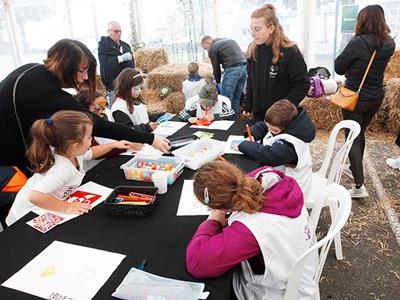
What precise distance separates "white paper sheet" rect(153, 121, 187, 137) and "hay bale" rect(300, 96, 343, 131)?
2.47m

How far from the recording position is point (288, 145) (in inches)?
70.1

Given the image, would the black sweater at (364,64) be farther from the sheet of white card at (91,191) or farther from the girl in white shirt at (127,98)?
the sheet of white card at (91,191)

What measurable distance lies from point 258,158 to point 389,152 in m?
2.61

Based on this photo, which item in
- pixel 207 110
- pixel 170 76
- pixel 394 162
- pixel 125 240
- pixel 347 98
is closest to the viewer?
pixel 125 240

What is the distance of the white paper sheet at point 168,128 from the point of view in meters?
2.51

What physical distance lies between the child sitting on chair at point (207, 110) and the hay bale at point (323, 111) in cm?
205

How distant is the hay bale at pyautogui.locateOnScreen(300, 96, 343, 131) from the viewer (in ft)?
14.8

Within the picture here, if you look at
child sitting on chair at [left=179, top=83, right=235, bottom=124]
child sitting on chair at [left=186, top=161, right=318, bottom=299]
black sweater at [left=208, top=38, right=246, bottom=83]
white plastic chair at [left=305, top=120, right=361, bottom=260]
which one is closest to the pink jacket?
child sitting on chair at [left=186, top=161, right=318, bottom=299]

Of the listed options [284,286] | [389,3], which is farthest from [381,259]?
[389,3]

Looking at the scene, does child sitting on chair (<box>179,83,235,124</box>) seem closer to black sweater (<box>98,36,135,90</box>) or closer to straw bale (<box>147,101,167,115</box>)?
straw bale (<box>147,101,167,115</box>)

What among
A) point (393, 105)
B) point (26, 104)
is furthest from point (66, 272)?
point (393, 105)

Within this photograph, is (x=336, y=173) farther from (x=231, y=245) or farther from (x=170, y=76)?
(x=170, y=76)

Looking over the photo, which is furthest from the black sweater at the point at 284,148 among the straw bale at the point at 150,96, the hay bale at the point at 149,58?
the hay bale at the point at 149,58

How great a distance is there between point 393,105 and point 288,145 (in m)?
3.14
